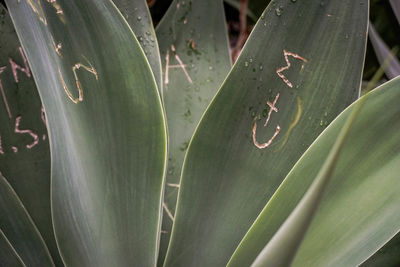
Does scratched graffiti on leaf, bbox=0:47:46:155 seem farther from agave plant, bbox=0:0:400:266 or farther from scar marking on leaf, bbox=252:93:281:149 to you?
scar marking on leaf, bbox=252:93:281:149

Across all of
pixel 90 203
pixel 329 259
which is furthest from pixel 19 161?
pixel 329 259

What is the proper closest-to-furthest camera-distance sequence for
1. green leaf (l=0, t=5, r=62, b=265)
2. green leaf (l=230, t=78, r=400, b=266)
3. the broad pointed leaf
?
1. green leaf (l=230, t=78, r=400, b=266)
2. green leaf (l=0, t=5, r=62, b=265)
3. the broad pointed leaf

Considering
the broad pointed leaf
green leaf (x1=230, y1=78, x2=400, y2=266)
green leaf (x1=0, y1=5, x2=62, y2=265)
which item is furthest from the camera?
the broad pointed leaf

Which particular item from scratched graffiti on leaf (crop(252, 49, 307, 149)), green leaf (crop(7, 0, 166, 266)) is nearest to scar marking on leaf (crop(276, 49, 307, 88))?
scratched graffiti on leaf (crop(252, 49, 307, 149))

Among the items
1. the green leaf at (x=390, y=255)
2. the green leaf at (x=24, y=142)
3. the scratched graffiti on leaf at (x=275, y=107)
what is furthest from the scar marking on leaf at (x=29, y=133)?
the green leaf at (x=390, y=255)

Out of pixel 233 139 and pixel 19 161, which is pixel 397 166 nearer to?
pixel 233 139

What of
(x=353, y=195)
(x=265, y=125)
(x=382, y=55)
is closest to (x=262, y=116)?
(x=265, y=125)
